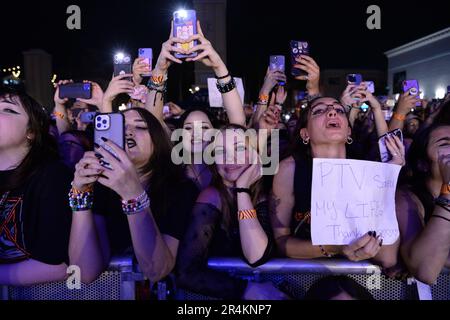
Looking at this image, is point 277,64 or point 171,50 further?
point 277,64

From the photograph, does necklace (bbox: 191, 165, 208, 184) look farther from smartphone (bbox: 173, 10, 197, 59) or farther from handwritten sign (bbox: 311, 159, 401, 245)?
handwritten sign (bbox: 311, 159, 401, 245)

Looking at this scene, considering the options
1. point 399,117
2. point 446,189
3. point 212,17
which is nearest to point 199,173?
point 446,189

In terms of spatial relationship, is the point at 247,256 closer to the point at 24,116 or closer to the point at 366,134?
the point at 24,116

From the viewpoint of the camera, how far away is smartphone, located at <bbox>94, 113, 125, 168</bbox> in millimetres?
1624

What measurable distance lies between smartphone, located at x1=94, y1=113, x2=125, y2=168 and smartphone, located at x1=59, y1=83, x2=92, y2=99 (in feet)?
4.98

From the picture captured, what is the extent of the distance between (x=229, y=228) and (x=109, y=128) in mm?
806

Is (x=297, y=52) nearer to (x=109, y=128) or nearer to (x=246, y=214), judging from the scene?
(x=246, y=214)

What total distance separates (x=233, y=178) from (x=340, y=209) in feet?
2.07

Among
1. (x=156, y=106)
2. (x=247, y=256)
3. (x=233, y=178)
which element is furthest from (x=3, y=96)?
(x=247, y=256)

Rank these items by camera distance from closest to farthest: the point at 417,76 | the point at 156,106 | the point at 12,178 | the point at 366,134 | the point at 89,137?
the point at 12,178
the point at 156,106
the point at 89,137
the point at 366,134
the point at 417,76

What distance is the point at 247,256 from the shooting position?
1717 millimetres

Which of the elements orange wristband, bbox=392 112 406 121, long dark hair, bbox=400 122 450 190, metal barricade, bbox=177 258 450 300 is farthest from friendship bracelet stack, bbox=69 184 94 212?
orange wristband, bbox=392 112 406 121

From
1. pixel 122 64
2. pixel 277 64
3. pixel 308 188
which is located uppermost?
pixel 277 64

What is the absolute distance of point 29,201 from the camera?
72.9 inches
